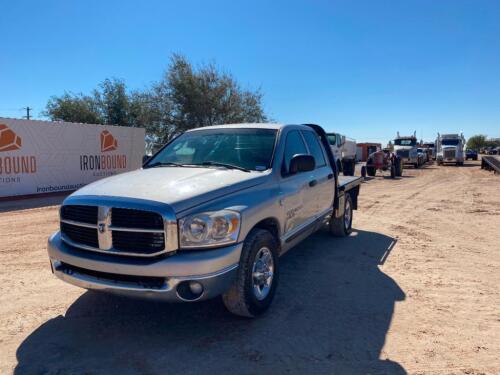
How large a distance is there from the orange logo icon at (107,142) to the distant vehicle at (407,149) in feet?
74.6

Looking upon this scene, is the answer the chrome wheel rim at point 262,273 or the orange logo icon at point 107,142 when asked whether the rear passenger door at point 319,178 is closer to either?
the chrome wheel rim at point 262,273

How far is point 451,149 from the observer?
1387 inches

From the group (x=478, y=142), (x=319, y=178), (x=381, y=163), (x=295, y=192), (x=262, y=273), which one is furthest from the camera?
(x=478, y=142)

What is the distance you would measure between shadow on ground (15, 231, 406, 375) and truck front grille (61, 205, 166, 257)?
815mm

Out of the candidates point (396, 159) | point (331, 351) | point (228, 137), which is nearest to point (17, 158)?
point (228, 137)

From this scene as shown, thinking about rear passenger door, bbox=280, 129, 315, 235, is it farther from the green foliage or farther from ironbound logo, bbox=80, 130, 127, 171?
the green foliage

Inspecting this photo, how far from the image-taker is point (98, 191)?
3443 millimetres

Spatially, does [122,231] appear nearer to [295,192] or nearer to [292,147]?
[295,192]

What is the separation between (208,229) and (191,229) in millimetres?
135

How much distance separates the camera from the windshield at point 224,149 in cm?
435

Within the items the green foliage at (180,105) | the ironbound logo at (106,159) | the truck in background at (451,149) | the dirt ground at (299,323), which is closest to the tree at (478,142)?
the truck in background at (451,149)

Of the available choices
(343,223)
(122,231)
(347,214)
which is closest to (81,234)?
(122,231)

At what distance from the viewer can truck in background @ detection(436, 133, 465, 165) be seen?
116ft

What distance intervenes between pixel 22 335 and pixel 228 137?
2.92 metres
